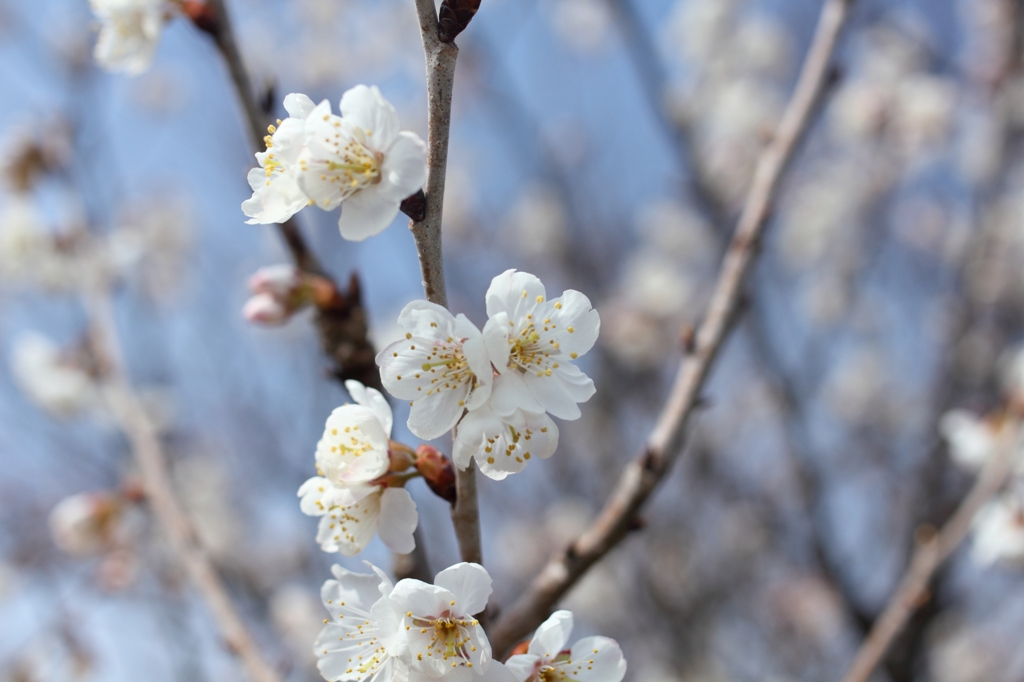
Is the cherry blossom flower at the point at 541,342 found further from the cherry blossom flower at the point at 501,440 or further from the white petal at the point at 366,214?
the white petal at the point at 366,214

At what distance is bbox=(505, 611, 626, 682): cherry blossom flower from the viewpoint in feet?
3.17

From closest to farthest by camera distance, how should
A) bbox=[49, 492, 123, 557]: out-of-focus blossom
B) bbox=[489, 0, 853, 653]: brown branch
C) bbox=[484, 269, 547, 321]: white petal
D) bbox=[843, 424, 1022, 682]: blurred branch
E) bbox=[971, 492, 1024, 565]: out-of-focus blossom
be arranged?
1. bbox=[484, 269, 547, 321]: white petal
2. bbox=[489, 0, 853, 653]: brown branch
3. bbox=[843, 424, 1022, 682]: blurred branch
4. bbox=[971, 492, 1024, 565]: out-of-focus blossom
5. bbox=[49, 492, 123, 557]: out-of-focus blossom

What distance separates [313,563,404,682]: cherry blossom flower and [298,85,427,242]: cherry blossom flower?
0.48 metres

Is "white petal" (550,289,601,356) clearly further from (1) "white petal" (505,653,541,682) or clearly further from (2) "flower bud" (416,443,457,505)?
(1) "white petal" (505,653,541,682)

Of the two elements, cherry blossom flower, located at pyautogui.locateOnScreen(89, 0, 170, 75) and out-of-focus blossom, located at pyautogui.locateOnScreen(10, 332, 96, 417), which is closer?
cherry blossom flower, located at pyautogui.locateOnScreen(89, 0, 170, 75)

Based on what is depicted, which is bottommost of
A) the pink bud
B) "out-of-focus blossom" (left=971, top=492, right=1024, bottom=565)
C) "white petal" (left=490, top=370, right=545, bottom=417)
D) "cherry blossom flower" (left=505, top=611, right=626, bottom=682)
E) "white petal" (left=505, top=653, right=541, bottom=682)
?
"white petal" (left=505, top=653, right=541, bottom=682)

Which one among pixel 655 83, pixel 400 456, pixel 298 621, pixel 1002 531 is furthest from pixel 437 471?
pixel 298 621

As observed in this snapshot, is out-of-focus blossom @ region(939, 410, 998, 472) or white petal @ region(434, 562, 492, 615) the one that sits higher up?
out-of-focus blossom @ region(939, 410, 998, 472)

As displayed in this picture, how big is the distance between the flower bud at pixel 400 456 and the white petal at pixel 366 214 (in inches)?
11.9

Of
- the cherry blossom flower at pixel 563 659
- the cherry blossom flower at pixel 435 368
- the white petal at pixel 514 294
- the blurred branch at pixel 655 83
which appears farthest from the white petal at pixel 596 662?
the blurred branch at pixel 655 83

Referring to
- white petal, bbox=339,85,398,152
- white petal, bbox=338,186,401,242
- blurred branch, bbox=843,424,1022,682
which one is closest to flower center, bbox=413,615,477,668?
white petal, bbox=338,186,401,242

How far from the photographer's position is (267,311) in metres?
1.47

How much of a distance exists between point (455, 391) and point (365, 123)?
0.38 m

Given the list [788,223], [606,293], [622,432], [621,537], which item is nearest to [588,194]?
[606,293]
